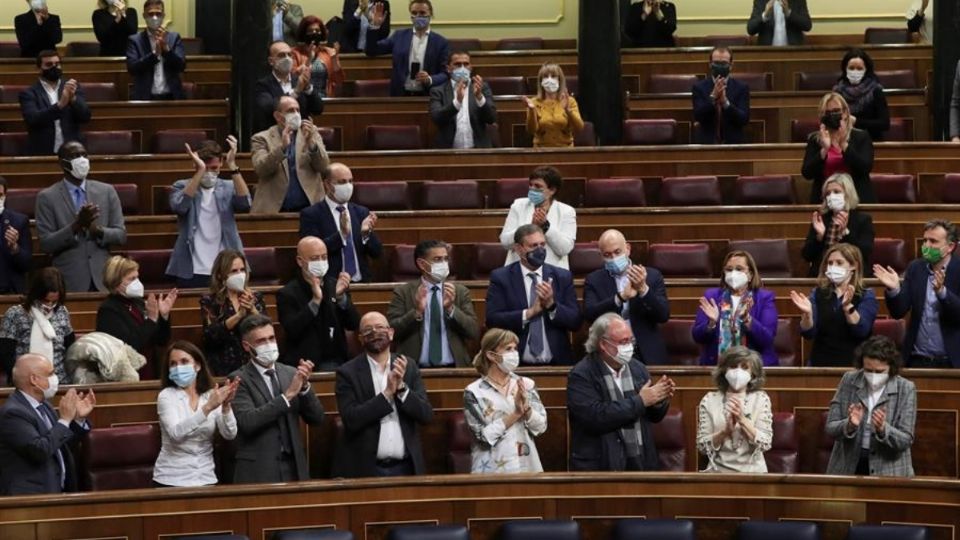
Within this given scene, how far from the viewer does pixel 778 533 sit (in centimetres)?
757

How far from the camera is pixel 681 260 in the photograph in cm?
1026

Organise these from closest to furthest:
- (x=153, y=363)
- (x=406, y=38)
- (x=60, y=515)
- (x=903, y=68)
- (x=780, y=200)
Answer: (x=60, y=515)
(x=153, y=363)
(x=780, y=200)
(x=406, y=38)
(x=903, y=68)

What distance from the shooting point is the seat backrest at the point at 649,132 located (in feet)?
→ 40.3

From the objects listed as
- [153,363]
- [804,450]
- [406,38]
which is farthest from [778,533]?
[406,38]

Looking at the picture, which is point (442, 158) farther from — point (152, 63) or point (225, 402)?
Result: point (225, 402)

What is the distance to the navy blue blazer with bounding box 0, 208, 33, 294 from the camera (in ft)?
32.8

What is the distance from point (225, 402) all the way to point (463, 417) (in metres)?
1.18

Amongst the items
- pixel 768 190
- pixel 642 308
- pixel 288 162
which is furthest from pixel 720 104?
pixel 642 308

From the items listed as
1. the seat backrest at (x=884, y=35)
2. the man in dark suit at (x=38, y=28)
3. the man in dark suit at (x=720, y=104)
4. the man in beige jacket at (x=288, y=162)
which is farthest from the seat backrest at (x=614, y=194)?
the seat backrest at (x=884, y=35)

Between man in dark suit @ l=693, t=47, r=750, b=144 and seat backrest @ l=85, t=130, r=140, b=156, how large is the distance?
3244mm

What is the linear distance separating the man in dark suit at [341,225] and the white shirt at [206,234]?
476mm

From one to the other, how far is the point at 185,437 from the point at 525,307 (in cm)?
178

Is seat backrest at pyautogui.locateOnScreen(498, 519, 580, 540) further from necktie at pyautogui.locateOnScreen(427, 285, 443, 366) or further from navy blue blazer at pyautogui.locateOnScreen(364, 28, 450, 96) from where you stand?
navy blue blazer at pyautogui.locateOnScreen(364, 28, 450, 96)

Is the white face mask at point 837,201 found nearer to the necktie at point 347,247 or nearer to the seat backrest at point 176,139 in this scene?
the necktie at point 347,247
